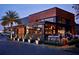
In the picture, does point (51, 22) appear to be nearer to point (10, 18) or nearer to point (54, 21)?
point (54, 21)

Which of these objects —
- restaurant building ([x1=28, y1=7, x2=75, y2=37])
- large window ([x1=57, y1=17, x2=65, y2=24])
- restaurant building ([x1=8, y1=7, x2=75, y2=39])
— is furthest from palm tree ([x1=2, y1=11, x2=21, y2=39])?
large window ([x1=57, y1=17, x2=65, y2=24])

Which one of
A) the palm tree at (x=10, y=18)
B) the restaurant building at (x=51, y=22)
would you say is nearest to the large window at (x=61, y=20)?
the restaurant building at (x=51, y=22)

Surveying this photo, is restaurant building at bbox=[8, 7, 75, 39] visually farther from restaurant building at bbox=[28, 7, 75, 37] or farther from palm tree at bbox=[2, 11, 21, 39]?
palm tree at bbox=[2, 11, 21, 39]

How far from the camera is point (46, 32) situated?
4.98 meters

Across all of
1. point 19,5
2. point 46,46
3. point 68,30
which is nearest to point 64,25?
point 68,30

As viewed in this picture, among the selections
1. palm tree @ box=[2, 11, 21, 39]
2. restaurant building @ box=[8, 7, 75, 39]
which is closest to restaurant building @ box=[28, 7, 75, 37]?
restaurant building @ box=[8, 7, 75, 39]

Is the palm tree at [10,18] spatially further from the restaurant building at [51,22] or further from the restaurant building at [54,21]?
the restaurant building at [54,21]

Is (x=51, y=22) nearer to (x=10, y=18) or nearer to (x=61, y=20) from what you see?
(x=61, y=20)

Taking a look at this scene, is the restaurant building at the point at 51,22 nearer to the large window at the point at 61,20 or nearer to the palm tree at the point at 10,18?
the large window at the point at 61,20

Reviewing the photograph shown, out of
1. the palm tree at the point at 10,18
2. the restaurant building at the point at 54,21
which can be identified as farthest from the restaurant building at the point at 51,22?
the palm tree at the point at 10,18

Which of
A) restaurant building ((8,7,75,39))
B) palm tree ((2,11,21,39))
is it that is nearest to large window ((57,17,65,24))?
restaurant building ((8,7,75,39))

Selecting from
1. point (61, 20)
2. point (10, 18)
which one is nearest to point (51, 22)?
point (61, 20)

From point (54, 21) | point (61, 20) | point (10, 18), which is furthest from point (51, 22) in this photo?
point (10, 18)

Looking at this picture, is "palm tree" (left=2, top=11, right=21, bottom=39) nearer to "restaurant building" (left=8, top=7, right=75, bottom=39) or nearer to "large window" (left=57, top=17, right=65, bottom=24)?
"restaurant building" (left=8, top=7, right=75, bottom=39)
